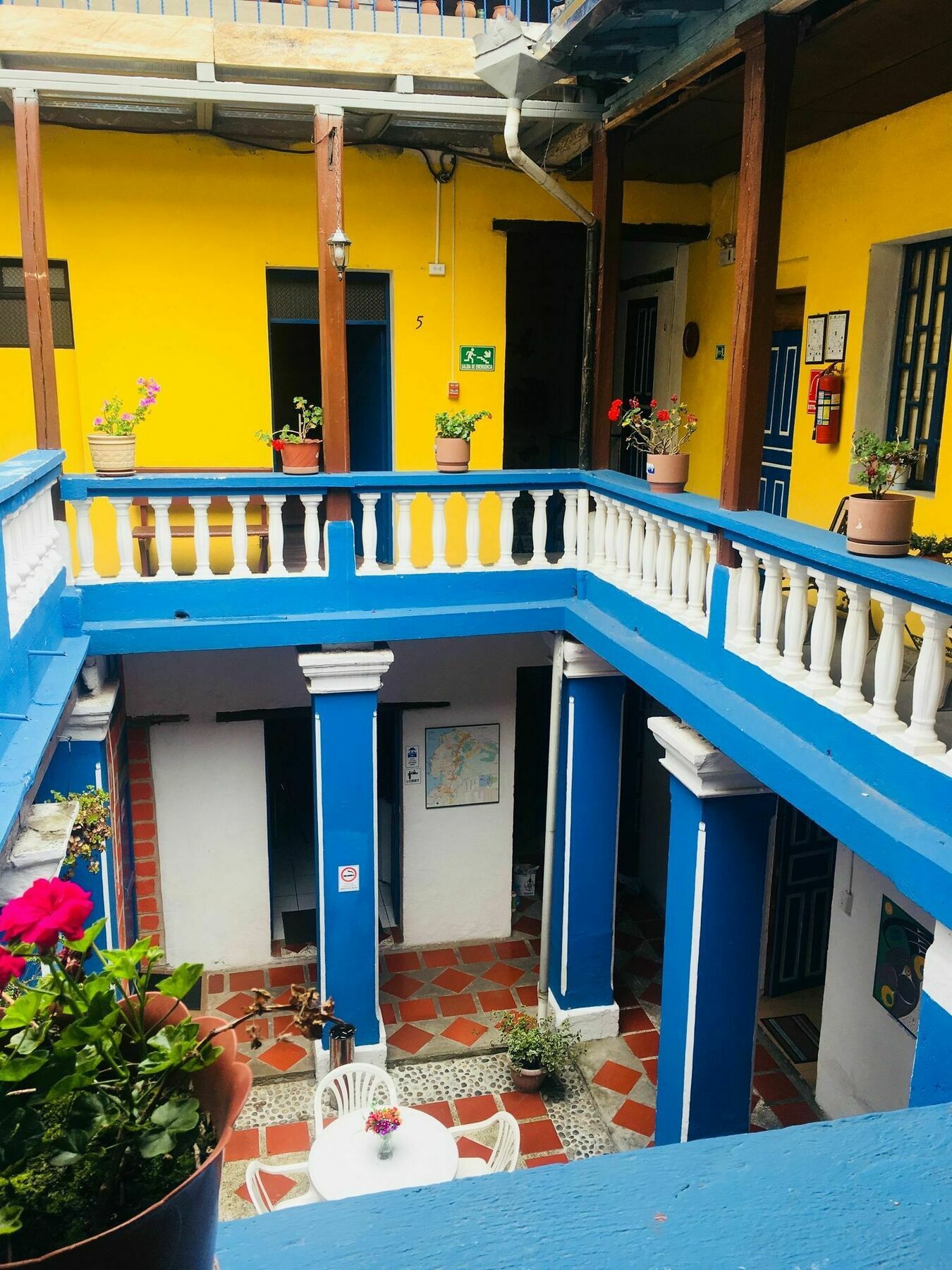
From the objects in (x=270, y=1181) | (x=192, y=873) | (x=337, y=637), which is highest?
(x=337, y=637)

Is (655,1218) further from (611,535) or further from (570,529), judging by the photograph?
(570,529)

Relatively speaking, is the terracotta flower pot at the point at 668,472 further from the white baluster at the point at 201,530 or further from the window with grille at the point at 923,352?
the white baluster at the point at 201,530

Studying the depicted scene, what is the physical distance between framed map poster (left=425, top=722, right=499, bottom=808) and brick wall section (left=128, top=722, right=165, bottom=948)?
8.32 ft

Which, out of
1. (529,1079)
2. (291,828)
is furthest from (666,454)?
(291,828)

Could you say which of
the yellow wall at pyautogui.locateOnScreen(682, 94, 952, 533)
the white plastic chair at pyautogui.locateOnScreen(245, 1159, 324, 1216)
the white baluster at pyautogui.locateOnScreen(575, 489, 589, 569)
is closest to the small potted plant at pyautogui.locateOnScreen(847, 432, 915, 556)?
the yellow wall at pyautogui.locateOnScreen(682, 94, 952, 533)

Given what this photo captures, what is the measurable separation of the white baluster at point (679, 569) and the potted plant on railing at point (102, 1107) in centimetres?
508

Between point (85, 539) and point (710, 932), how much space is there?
4.79m

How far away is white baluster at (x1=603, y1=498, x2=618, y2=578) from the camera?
24.9 feet

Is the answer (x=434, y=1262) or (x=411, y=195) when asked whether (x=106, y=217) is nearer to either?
(x=411, y=195)

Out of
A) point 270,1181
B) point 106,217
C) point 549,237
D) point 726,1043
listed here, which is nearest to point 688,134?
point 549,237

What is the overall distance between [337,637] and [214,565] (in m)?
1.76

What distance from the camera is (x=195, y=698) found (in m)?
9.27

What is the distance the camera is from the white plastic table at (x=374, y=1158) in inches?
238

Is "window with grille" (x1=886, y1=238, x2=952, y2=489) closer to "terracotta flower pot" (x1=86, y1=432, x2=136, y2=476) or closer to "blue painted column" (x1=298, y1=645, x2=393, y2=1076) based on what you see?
"blue painted column" (x1=298, y1=645, x2=393, y2=1076)
